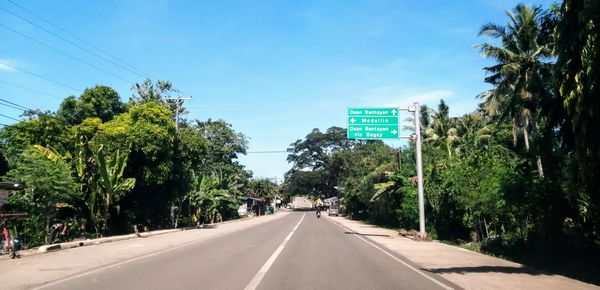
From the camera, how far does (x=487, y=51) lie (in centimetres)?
3681

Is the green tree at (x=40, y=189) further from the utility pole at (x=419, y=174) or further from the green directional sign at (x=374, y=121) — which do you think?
the utility pole at (x=419, y=174)

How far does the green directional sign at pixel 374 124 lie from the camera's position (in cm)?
2770

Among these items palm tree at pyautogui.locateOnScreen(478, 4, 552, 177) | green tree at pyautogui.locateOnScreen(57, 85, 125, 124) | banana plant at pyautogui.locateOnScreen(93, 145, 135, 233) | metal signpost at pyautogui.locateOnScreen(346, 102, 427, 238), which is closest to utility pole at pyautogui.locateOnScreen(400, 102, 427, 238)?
metal signpost at pyautogui.locateOnScreen(346, 102, 427, 238)

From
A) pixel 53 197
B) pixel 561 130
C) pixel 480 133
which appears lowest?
pixel 53 197

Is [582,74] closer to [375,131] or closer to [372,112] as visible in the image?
[375,131]

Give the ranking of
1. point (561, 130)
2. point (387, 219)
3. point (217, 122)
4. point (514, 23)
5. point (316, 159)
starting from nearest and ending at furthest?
point (561, 130), point (514, 23), point (387, 219), point (217, 122), point (316, 159)

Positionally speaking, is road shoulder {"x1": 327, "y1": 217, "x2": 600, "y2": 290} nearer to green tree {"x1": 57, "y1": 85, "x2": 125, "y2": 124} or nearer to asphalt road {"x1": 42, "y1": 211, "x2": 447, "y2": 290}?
asphalt road {"x1": 42, "y1": 211, "x2": 447, "y2": 290}

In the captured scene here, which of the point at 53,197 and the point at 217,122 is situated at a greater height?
the point at 217,122

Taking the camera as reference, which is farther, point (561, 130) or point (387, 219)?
point (387, 219)

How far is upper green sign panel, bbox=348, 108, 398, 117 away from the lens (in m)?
27.8

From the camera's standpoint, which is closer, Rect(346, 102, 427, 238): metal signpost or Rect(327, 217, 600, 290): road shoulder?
Rect(327, 217, 600, 290): road shoulder

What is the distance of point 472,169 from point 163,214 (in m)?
23.7

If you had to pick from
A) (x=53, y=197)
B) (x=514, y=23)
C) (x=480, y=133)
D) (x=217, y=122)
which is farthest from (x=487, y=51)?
(x=217, y=122)

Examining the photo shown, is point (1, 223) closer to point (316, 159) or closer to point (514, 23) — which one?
point (514, 23)
